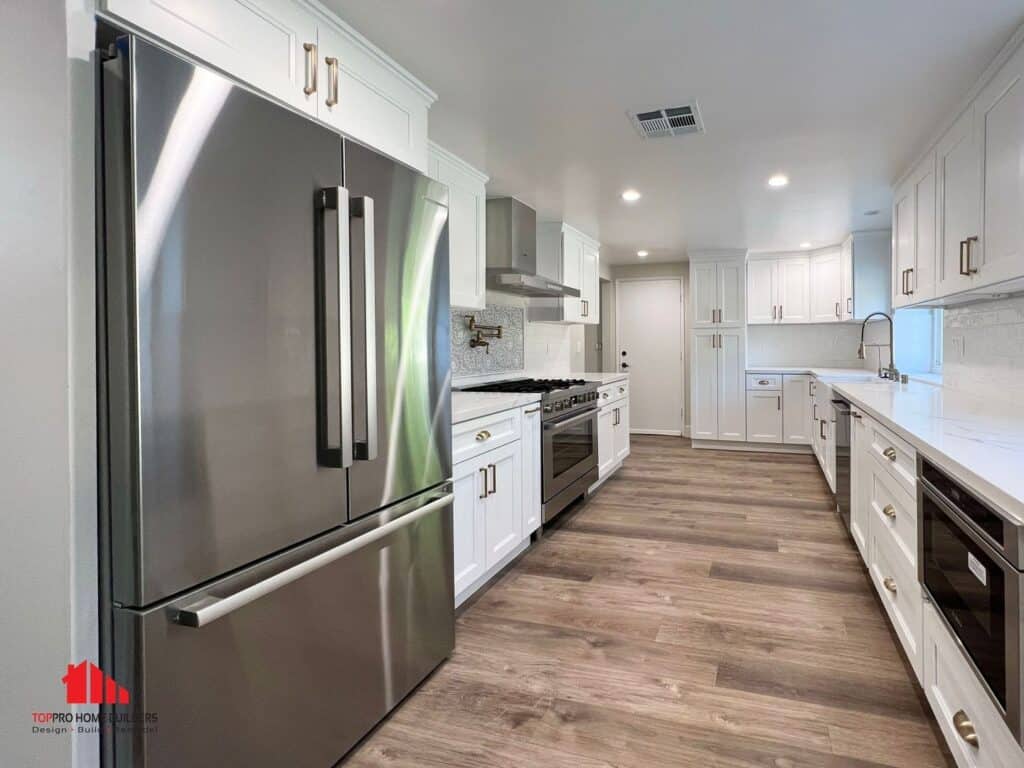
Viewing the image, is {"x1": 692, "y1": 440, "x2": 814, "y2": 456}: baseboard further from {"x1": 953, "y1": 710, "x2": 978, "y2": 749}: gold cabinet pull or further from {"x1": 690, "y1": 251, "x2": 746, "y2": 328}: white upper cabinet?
{"x1": 953, "y1": 710, "x2": 978, "y2": 749}: gold cabinet pull

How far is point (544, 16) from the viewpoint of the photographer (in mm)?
1977

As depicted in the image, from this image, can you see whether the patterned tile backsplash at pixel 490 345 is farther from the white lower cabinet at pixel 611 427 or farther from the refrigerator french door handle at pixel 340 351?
the refrigerator french door handle at pixel 340 351

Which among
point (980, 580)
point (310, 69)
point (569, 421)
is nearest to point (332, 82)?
point (310, 69)

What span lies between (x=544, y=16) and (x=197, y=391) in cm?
157

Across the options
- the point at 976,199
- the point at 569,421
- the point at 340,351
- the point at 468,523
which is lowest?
the point at 468,523

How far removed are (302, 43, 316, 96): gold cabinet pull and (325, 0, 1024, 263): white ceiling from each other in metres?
0.21

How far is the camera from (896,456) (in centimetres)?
220

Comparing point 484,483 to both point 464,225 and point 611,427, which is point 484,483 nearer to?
point 464,225

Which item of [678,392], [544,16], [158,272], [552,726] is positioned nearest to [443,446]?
[552,726]

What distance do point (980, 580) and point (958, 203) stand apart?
2.00 metres

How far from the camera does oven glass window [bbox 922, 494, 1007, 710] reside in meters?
1.22

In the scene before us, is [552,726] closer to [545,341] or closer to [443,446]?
[443,446]

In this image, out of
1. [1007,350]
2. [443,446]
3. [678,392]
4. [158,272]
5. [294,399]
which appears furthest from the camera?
[678,392]

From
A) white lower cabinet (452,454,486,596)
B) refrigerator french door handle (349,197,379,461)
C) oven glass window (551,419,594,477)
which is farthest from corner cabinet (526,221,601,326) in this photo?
refrigerator french door handle (349,197,379,461)
